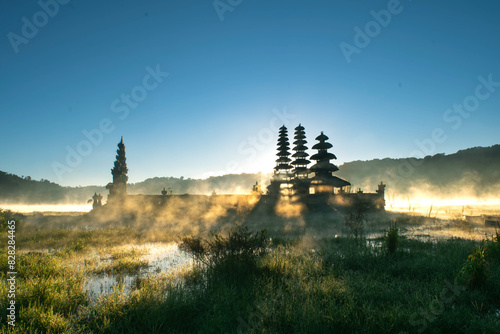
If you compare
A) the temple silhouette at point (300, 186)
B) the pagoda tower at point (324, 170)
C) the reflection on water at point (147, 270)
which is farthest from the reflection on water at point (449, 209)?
the reflection on water at point (147, 270)

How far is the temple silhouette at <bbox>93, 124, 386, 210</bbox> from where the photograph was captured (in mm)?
26562

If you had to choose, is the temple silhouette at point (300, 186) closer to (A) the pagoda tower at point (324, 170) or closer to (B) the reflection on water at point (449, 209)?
(A) the pagoda tower at point (324, 170)

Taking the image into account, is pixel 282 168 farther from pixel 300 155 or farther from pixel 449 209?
pixel 449 209

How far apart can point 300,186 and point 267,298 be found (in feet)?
81.3

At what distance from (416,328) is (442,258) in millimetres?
4868

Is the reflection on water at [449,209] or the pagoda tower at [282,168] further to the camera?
the pagoda tower at [282,168]

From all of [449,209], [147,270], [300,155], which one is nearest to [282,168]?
[300,155]

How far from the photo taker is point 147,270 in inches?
283

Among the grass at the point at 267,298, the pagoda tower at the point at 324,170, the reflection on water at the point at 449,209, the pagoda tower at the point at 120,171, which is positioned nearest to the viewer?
the grass at the point at 267,298

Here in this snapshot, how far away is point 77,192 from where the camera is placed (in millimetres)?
133375

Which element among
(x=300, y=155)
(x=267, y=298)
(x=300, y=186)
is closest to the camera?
(x=267, y=298)

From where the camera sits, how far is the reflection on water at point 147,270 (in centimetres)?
553

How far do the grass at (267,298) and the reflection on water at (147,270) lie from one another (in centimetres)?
26

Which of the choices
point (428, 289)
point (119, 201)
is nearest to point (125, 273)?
point (428, 289)
